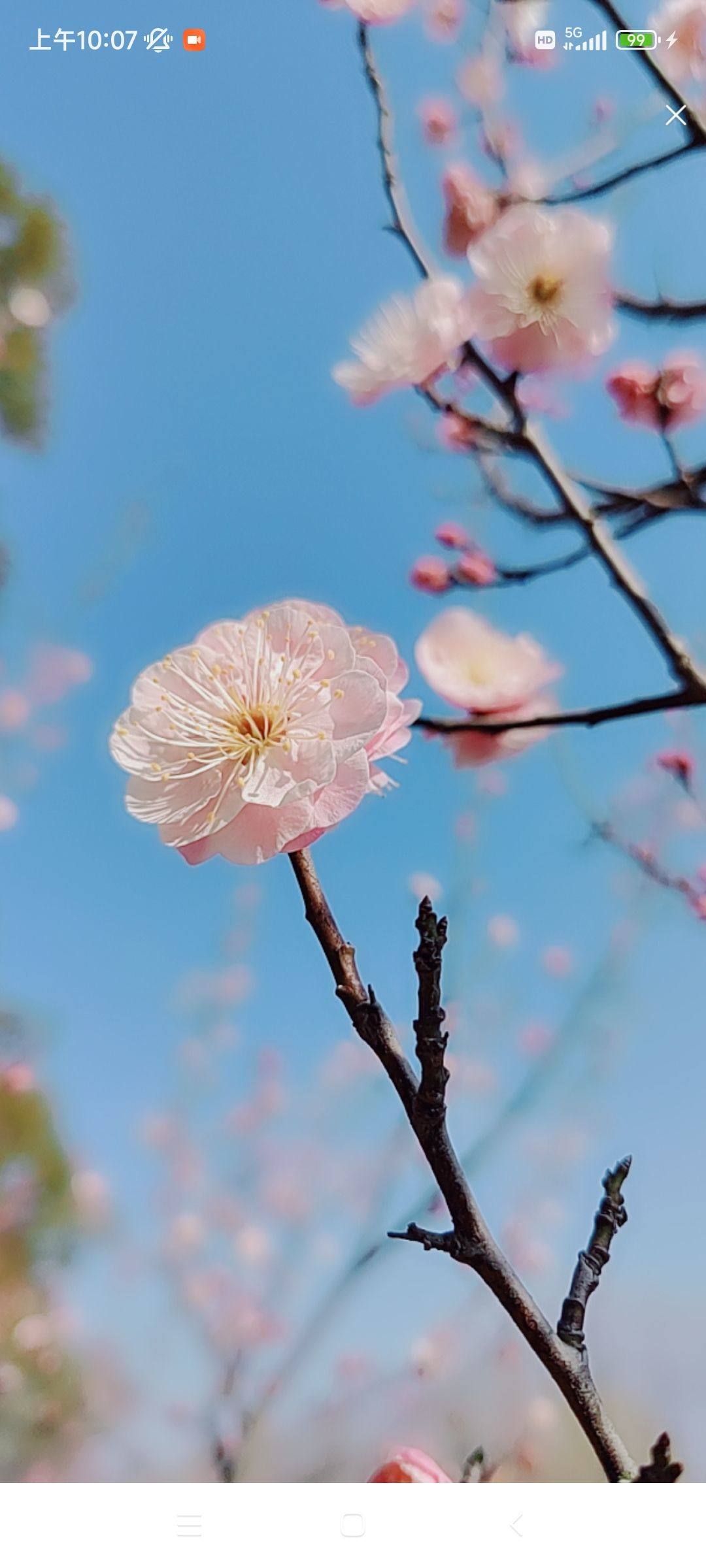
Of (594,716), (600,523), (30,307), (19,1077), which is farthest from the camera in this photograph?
(30,307)

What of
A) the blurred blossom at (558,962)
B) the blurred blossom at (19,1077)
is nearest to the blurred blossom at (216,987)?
the blurred blossom at (19,1077)

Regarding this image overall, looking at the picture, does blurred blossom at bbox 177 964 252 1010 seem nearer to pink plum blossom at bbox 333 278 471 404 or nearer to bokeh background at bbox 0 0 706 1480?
bokeh background at bbox 0 0 706 1480

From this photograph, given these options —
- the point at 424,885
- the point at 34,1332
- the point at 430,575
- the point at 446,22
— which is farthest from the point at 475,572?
the point at 34,1332

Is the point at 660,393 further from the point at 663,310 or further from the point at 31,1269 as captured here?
the point at 31,1269

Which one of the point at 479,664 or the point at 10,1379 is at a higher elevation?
the point at 479,664

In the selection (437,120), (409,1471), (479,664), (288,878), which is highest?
(437,120)
